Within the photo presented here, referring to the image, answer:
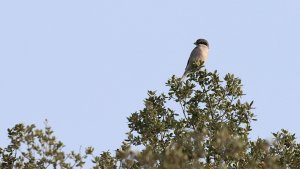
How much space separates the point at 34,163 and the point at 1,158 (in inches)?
65.4

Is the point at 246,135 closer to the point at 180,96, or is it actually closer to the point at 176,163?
the point at 180,96

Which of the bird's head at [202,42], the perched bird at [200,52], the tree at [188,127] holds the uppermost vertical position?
the bird's head at [202,42]

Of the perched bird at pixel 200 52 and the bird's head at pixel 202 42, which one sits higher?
the bird's head at pixel 202 42

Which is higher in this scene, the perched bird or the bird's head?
the bird's head

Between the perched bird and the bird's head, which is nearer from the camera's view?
the perched bird

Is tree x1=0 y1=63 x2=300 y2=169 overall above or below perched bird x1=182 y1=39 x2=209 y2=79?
below

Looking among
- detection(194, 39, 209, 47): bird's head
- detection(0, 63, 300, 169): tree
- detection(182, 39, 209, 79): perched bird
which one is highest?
detection(194, 39, 209, 47): bird's head

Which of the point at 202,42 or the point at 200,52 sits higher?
the point at 202,42

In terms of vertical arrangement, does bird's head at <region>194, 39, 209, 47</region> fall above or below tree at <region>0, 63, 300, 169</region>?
above

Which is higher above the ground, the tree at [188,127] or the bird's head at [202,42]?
the bird's head at [202,42]

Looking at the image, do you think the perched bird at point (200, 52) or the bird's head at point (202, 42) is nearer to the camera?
the perched bird at point (200, 52)

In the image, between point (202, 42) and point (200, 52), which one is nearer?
point (200, 52)

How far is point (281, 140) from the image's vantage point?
21.6 meters

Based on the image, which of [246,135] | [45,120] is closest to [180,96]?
[246,135]
